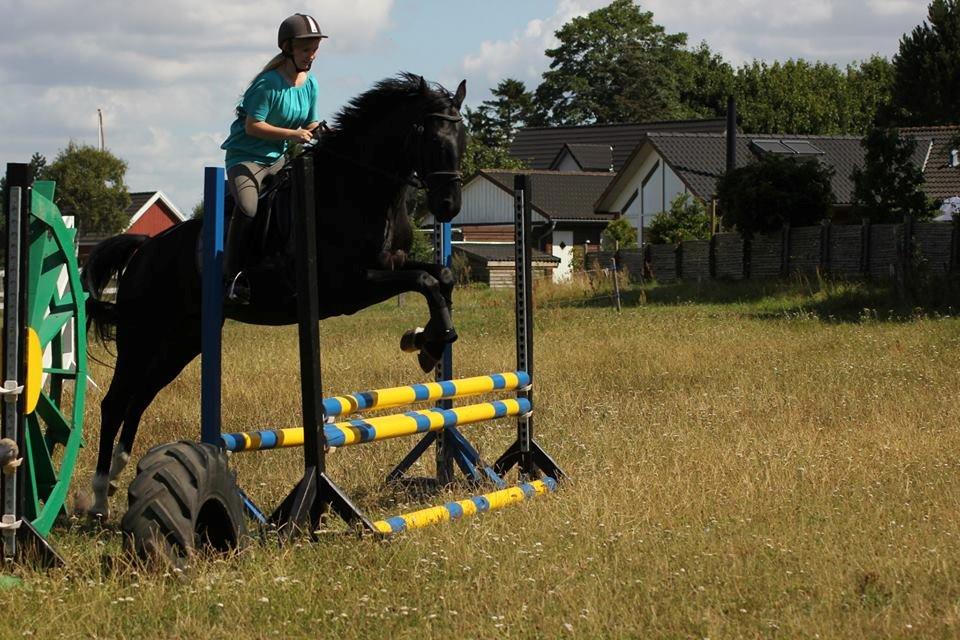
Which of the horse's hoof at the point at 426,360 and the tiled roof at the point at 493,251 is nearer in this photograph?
the horse's hoof at the point at 426,360

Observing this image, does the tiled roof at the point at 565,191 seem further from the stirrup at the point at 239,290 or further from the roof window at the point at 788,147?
the stirrup at the point at 239,290

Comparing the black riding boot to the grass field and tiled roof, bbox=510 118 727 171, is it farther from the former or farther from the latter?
tiled roof, bbox=510 118 727 171

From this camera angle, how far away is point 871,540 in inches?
264

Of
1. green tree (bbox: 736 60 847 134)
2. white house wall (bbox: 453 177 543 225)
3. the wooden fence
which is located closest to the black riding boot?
the wooden fence

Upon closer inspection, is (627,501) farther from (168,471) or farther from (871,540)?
(168,471)

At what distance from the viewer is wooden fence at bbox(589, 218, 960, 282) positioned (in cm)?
A: 2686

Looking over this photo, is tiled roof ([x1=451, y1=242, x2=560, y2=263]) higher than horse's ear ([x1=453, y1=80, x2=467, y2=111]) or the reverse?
the reverse

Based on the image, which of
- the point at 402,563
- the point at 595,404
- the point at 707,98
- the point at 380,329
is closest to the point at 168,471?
the point at 402,563

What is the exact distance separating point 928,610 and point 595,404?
7.09m

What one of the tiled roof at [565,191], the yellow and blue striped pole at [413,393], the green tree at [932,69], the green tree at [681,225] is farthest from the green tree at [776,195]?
the tiled roof at [565,191]

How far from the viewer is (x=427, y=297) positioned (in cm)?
800

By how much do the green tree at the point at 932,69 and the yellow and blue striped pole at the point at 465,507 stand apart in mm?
30997

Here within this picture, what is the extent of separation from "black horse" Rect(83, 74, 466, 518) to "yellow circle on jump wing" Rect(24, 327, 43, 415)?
175cm

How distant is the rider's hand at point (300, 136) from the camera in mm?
8109
